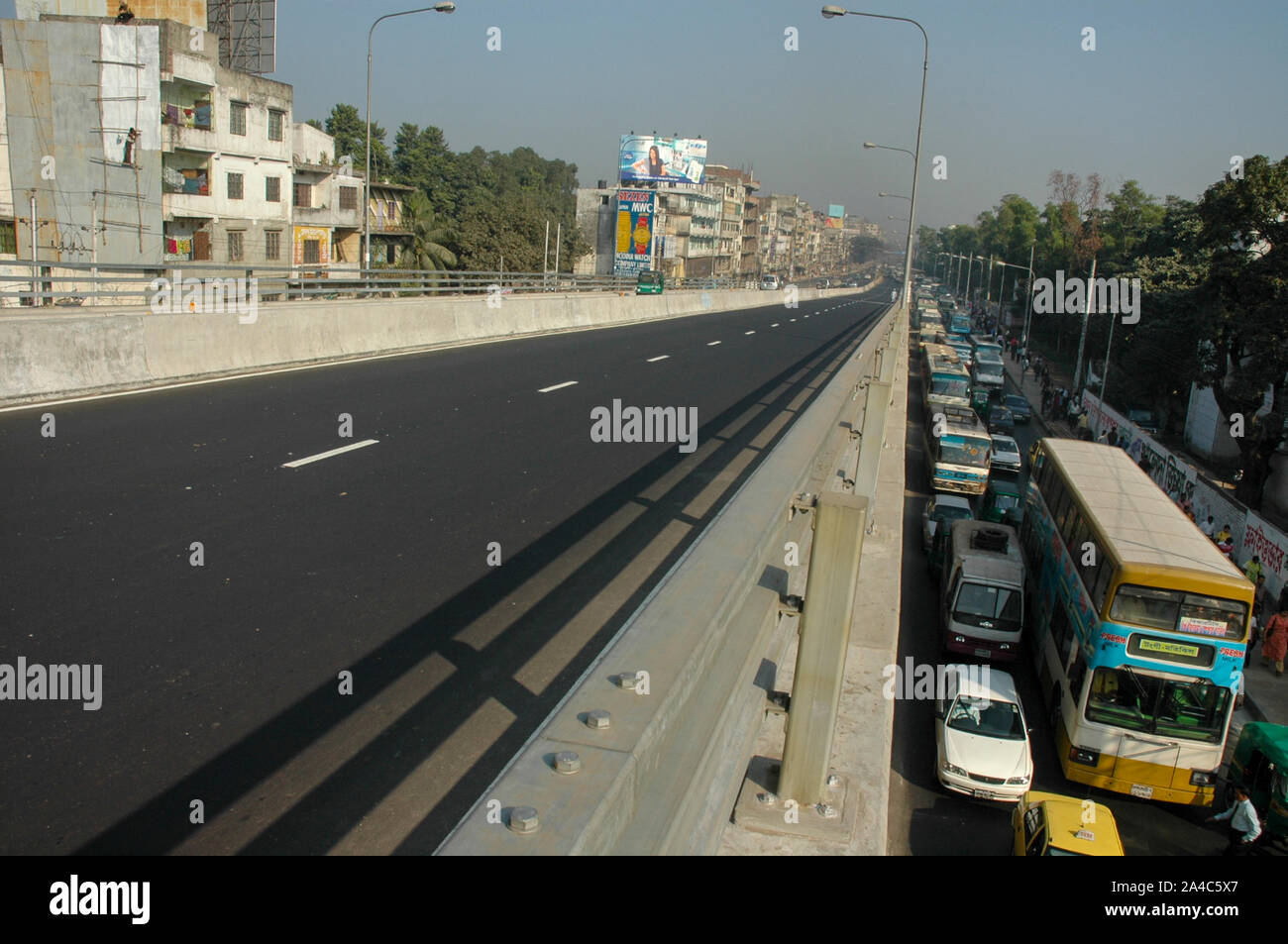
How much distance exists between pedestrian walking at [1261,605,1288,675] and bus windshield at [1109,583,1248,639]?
7.64m

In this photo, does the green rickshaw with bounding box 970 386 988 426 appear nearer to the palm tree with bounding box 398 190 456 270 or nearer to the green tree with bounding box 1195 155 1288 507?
the green tree with bounding box 1195 155 1288 507

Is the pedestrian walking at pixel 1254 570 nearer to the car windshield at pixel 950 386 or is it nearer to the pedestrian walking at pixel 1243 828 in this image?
the pedestrian walking at pixel 1243 828

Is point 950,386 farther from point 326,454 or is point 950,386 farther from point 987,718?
point 326,454

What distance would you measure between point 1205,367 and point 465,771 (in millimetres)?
43350

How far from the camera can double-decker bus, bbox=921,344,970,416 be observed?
38000 mm

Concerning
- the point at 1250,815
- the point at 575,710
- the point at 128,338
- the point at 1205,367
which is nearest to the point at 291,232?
the point at 128,338

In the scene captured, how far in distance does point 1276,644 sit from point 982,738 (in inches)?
351

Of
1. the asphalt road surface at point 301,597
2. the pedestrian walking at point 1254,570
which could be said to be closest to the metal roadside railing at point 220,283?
the asphalt road surface at point 301,597

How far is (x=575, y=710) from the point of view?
2.40 meters

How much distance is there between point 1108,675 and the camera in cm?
1416

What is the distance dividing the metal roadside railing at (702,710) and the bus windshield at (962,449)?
2609 centimetres

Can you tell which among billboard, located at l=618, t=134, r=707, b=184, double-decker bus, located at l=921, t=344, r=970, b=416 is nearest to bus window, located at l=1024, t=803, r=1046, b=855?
double-decker bus, located at l=921, t=344, r=970, b=416

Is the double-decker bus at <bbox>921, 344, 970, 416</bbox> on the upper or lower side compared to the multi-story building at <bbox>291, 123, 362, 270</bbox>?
lower
